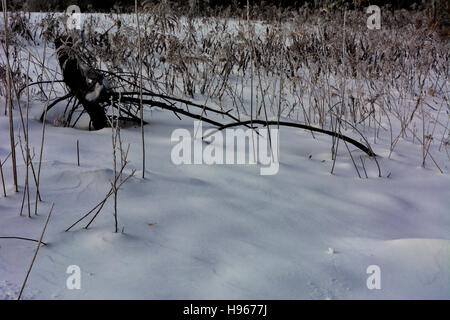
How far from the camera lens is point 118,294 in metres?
1.01

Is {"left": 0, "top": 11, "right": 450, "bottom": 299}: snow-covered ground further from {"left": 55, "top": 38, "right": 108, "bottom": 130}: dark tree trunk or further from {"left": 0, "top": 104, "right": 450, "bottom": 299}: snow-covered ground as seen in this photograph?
{"left": 55, "top": 38, "right": 108, "bottom": 130}: dark tree trunk

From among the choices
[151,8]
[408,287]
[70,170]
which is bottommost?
[408,287]

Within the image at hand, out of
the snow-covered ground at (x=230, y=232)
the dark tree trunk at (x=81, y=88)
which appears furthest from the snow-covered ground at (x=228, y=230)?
the dark tree trunk at (x=81, y=88)

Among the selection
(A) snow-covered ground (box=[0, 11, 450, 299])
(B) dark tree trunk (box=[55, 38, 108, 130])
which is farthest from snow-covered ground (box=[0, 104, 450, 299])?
(B) dark tree trunk (box=[55, 38, 108, 130])

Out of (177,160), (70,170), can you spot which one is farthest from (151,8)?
(70,170)

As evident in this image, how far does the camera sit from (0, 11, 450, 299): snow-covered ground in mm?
1062

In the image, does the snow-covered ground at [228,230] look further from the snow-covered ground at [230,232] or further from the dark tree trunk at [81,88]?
the dark tree trunk at [81,88]

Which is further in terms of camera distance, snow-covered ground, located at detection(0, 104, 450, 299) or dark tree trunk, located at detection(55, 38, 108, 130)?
dark tree trunk, located at detection(55, 38, 108, 130)

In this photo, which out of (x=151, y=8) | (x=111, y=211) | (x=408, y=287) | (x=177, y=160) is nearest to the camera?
(x=408, y=287)

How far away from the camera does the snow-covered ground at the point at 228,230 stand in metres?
1.06

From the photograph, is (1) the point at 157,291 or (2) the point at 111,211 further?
(2) the point at 111,211
